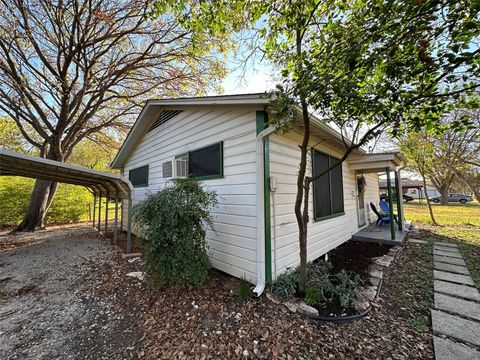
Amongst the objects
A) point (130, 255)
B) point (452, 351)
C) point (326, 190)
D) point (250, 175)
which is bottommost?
point (452, 351)

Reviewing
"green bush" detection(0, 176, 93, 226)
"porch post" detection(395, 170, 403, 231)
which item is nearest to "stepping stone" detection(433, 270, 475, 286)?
"porch post" detection(395, 170, 403, 231)

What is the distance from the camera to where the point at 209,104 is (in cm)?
388

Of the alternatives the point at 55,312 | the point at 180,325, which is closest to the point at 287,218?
the point at 180,325

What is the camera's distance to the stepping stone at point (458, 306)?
2633 mm

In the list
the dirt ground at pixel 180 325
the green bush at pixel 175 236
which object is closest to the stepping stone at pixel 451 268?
the dirt ground at pixel 180 325

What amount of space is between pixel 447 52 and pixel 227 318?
374 centimetres

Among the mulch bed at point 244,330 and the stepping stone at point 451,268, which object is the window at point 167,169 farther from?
the stepping stone at point 451,268

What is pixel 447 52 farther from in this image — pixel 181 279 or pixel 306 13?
pixel 181 279

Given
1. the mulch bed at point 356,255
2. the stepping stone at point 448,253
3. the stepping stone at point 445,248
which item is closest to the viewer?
the mulch bed at point 356,255

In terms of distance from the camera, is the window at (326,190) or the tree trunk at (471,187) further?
the tree trunk at (471,187)

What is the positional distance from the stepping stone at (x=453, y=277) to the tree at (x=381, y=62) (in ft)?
9.81

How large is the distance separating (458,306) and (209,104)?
501cm

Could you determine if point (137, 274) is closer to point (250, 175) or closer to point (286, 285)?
point (286, 285)

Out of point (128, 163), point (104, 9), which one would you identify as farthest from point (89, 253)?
point (104, 9)
